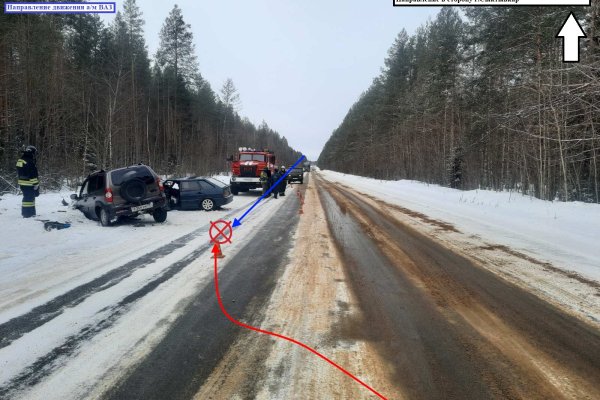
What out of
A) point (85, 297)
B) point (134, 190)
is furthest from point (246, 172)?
point (85, 297)

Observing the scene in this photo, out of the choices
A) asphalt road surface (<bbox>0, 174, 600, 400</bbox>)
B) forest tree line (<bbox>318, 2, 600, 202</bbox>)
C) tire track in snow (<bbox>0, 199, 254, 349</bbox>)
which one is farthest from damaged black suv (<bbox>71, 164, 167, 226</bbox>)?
forest tree line (<bbox>318, 2, 600, 202</bbox>)

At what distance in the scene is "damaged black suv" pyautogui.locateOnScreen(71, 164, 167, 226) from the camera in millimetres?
10039

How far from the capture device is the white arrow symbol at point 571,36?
33.5 feet

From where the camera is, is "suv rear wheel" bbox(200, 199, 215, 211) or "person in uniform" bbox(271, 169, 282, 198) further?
"person in uniform" bbox(271, 169, 282, 198)

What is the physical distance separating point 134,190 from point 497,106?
69.5 feet

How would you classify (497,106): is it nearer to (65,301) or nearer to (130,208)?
(130,208)

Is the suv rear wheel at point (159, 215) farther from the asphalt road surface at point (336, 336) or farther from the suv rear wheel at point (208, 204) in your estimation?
the asphalt road surface at point (336, 336)

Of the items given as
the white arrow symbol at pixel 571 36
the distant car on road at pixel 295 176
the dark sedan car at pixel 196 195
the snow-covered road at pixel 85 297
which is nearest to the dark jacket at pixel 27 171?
the snow-covered road at pixel 85 297

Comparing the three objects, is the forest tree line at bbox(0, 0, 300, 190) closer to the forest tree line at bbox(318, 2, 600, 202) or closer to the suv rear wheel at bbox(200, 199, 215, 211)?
the suv rear wheel at bbox(200, 199, 215, 211)

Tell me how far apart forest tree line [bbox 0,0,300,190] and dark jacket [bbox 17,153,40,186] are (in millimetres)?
7066

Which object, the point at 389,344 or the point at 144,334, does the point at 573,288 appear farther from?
the point at 144,334

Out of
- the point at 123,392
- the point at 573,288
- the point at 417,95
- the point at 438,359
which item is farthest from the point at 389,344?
the point at 417,95

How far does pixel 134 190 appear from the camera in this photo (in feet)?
34.2

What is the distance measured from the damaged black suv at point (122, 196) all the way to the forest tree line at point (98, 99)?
325 inches
